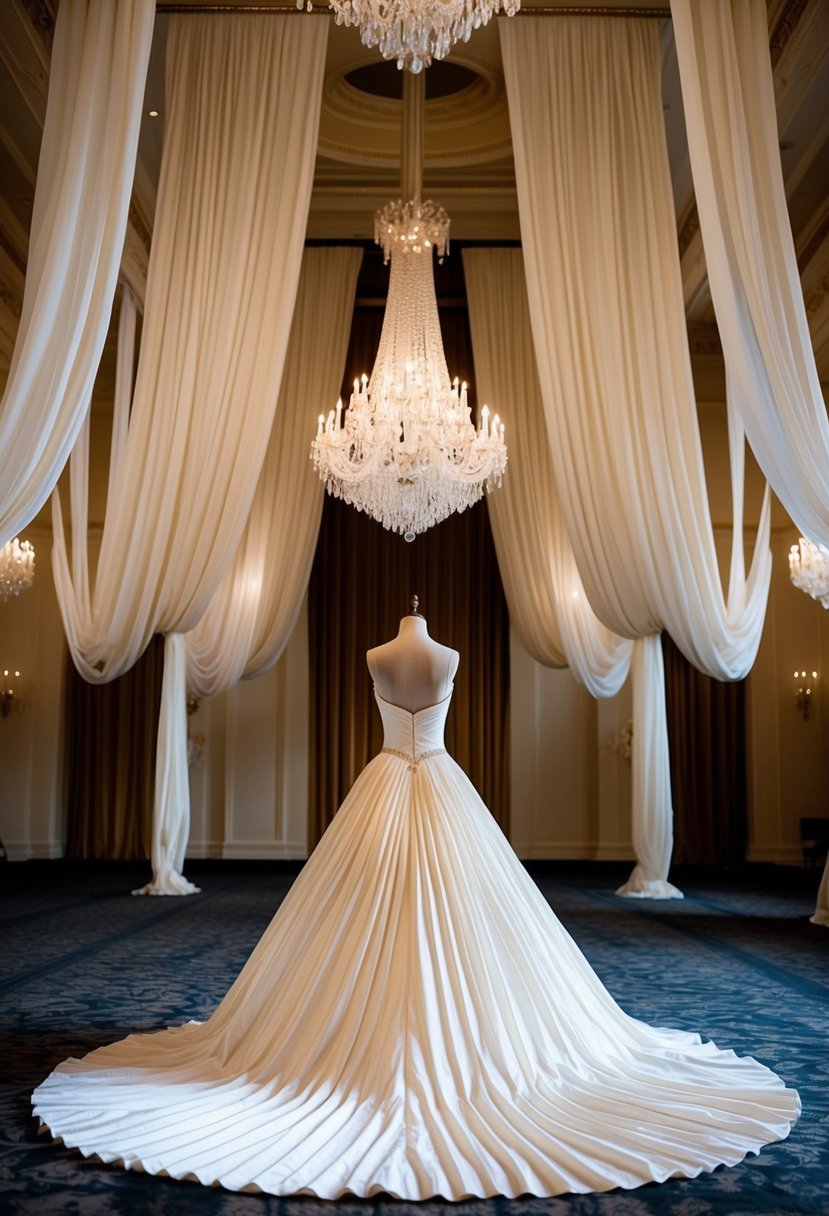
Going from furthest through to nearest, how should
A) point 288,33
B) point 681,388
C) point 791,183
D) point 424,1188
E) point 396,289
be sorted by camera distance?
1. point 791,183
2. point 396,289
3. point 288,33
4. point 681,388
5. point 424,1188

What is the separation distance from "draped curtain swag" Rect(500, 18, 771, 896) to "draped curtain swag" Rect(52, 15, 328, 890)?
113 cm

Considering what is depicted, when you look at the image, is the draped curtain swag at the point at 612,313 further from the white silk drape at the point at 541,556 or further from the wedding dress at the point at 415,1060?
the white silk drape at the point at 541,556

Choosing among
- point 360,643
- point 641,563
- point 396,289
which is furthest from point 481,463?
point 360,643

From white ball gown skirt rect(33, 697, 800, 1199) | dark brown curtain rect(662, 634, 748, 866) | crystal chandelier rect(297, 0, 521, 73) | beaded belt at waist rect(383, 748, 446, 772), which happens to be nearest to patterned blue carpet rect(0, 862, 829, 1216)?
white ball gown skirt rect(33, 697, 800, 1199)

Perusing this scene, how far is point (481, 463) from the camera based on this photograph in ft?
26.5

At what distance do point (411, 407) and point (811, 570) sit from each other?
3.83 m

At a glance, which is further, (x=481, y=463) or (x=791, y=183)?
(x=791, y=183)

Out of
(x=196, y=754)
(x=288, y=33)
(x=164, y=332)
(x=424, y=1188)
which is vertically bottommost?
(x=424, y=1188)

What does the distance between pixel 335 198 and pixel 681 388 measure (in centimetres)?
601

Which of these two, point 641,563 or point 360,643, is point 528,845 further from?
point 641,563

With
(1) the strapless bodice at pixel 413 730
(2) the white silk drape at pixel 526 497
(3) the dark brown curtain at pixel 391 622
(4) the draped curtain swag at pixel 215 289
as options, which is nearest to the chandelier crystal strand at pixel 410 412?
(2) the white silk drape at pixel 526 497

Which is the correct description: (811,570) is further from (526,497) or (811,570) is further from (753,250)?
(753,250)

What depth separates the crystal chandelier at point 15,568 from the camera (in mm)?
10562

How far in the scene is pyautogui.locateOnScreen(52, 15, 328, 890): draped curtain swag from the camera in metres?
5.93
